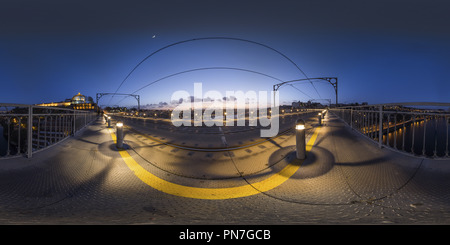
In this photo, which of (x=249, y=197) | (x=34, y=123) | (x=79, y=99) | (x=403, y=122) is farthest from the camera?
(x=79, y=99)

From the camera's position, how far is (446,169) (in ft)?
9.32

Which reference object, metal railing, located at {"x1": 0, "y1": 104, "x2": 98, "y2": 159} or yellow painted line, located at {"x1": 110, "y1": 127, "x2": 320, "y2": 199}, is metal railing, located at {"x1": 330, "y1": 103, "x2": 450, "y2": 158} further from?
metal railing, located at {"x1": 0, "y1": 104, "x2": 98, "y2": 159}

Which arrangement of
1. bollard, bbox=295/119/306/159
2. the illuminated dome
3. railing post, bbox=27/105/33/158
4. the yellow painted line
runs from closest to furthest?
the yellow painted line → railing post, bbox=27/105/33/158 → bollard, bbox=295/119/306/159 → the illuminated dome

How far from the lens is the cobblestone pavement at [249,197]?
215 cm

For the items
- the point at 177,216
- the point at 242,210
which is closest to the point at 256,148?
the point at 242,210

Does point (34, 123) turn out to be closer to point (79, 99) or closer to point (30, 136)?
point (30, 136)

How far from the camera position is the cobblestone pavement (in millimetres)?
2150

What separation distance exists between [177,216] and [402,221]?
101 inches

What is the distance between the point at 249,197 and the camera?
2.67 metres

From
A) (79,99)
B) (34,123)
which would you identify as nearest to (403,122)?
(34,123)

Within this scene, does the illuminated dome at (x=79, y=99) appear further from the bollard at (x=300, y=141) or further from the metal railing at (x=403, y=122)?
the metal railing at (x=403, y=122)

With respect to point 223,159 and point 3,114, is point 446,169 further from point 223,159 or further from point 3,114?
point 3,114

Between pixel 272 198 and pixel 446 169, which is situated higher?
pixel 446 169

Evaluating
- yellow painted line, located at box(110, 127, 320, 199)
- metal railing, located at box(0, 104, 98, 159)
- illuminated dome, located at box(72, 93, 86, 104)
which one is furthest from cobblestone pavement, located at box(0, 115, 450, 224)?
illuminated dome, located at box(72, 93, 86, 104)
